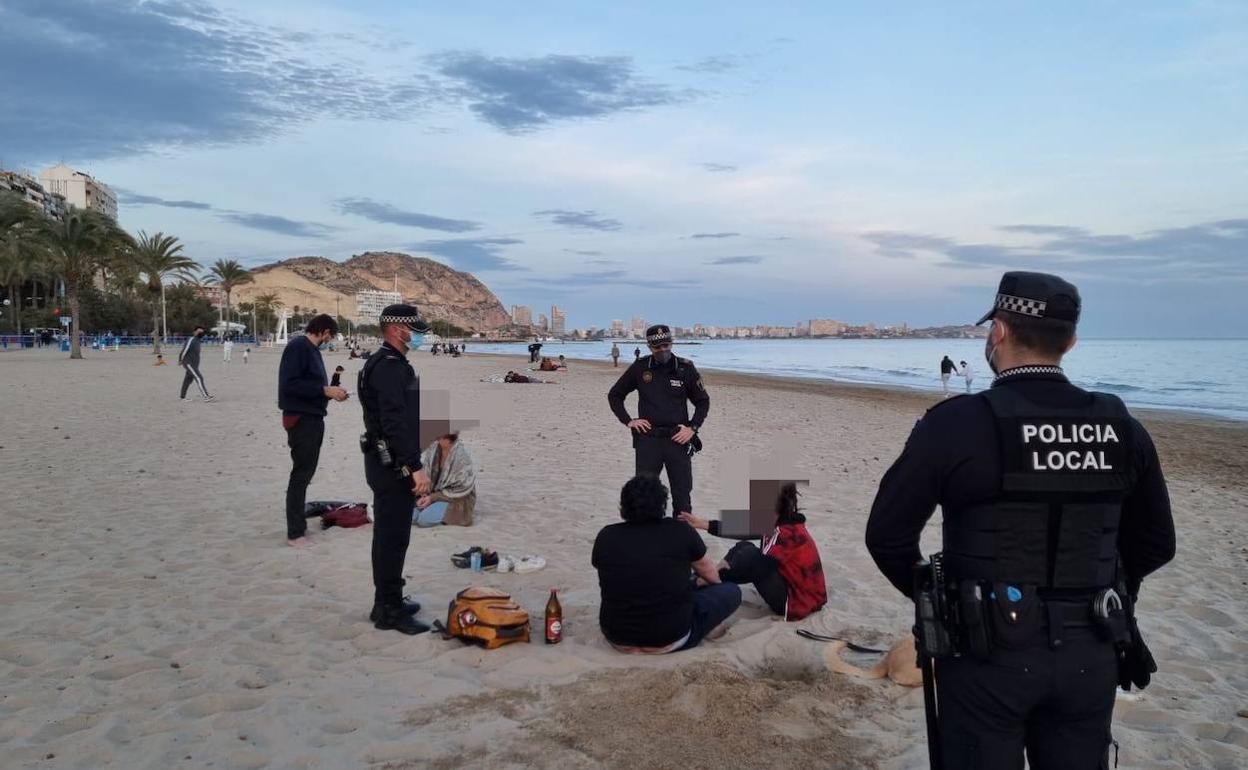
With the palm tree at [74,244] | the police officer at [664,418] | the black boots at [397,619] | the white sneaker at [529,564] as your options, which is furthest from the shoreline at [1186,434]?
the palm tree at [74,244]

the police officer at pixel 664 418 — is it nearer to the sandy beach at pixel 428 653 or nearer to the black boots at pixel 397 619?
the sandy beach at pixel 428 653

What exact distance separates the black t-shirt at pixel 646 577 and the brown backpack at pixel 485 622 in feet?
2.05

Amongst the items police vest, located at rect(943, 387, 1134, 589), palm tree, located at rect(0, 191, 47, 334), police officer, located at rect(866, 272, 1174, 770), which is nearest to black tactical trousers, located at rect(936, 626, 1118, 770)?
police officer, located at rect(866, 272, 1174, 770)

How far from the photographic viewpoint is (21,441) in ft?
41.1

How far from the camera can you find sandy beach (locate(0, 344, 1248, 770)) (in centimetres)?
394

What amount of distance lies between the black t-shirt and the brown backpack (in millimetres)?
626

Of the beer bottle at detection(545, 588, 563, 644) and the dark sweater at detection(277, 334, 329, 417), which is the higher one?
the dark sweater at detection(277, 334, 329, 417)

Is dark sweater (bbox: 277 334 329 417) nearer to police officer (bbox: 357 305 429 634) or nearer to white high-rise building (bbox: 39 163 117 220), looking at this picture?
police officer (bbox: 357 305 429 634)

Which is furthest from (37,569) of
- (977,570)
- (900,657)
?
(977,570)

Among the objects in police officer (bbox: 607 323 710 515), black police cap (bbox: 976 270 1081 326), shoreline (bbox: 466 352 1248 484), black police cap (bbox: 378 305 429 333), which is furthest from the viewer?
shoreline (bbox: 466 352 1248 484)

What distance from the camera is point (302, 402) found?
7.29 meters

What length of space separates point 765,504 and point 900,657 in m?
1.42

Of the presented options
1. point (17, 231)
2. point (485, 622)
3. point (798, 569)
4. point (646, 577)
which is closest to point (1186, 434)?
point (798, 569)

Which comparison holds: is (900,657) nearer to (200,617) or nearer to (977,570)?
(977,570)
